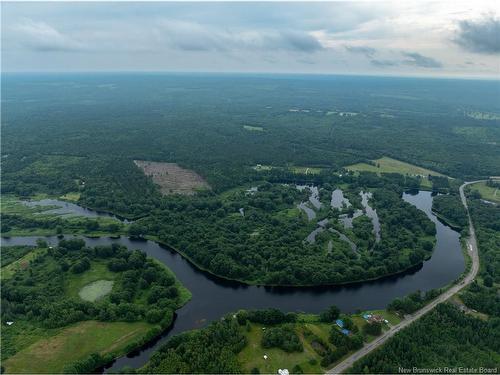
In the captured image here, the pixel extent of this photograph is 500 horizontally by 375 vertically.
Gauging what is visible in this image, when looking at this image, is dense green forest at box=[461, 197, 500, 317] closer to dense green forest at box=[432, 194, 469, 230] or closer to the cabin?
dense green forest at box=[432, 194, 469, 230]

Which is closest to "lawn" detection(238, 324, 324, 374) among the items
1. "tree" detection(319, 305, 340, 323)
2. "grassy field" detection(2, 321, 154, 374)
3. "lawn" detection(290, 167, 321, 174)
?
"tree" detection(319, 305, 340, 323)

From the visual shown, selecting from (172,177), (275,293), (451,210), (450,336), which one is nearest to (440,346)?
(450,336)

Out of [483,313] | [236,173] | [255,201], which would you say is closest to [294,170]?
[236,173]

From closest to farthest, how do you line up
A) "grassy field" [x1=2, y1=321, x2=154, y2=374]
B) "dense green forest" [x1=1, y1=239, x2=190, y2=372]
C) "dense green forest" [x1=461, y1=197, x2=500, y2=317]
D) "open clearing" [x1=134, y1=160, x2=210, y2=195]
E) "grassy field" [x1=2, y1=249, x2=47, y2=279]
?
"grassy field" [x1=2, y1=321, x2=154, y2=374], "dense green forest" [x1=1, y1=239, x2=190, y2=372], "dense green forest" [x1=461, y1=197, x2=500, y2=317], "grassy field" [x1=2, y1=249, x2=47, y2=279], "open clearing" [x1=134, y1=160, x2=210, y2=195]

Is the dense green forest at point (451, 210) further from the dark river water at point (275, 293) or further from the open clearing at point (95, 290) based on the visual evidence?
the open clearing at point (95, 290)

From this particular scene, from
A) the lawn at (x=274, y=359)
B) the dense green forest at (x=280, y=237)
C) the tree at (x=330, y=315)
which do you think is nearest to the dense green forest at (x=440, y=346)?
the lawn at (x=274, y=359)

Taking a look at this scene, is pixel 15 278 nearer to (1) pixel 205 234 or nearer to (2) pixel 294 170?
(1) pixel 205 234

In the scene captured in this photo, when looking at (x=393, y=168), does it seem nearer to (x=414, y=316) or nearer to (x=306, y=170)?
(x=306, y=170)
